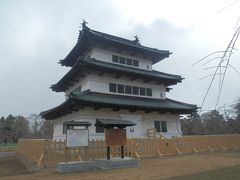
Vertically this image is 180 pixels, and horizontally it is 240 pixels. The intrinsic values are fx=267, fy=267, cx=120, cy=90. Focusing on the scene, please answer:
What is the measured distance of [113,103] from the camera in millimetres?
21453

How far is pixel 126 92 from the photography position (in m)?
25.6

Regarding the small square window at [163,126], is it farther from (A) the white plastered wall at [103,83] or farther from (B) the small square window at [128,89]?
(B) the small square window at [128,89]

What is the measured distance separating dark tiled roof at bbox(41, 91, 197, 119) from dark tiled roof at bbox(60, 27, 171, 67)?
5.20m

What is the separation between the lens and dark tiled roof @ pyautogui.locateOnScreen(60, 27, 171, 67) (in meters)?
24.9

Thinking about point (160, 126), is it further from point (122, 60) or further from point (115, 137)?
point (115, 137)

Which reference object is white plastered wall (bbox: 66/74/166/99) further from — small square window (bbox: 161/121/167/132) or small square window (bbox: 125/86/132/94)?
small square window (bbox: 161/121/167/132)

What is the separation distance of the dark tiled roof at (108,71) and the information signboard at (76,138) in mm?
8266

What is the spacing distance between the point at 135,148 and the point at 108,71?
25.6 ft

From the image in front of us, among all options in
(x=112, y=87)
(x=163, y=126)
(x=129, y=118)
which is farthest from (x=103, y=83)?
(x=163, y=126)

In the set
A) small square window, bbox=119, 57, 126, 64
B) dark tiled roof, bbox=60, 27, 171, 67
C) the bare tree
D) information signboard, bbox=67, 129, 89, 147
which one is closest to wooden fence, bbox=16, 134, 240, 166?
information signboard, bbox=67, 129, 89, 147

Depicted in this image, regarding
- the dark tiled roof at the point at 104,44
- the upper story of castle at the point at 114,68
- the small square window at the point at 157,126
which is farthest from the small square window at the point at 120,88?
the small square window at the point at 157,126

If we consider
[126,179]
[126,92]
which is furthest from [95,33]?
[126,179]

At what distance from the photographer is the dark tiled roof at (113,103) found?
66.6ft

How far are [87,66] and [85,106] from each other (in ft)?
11.6
